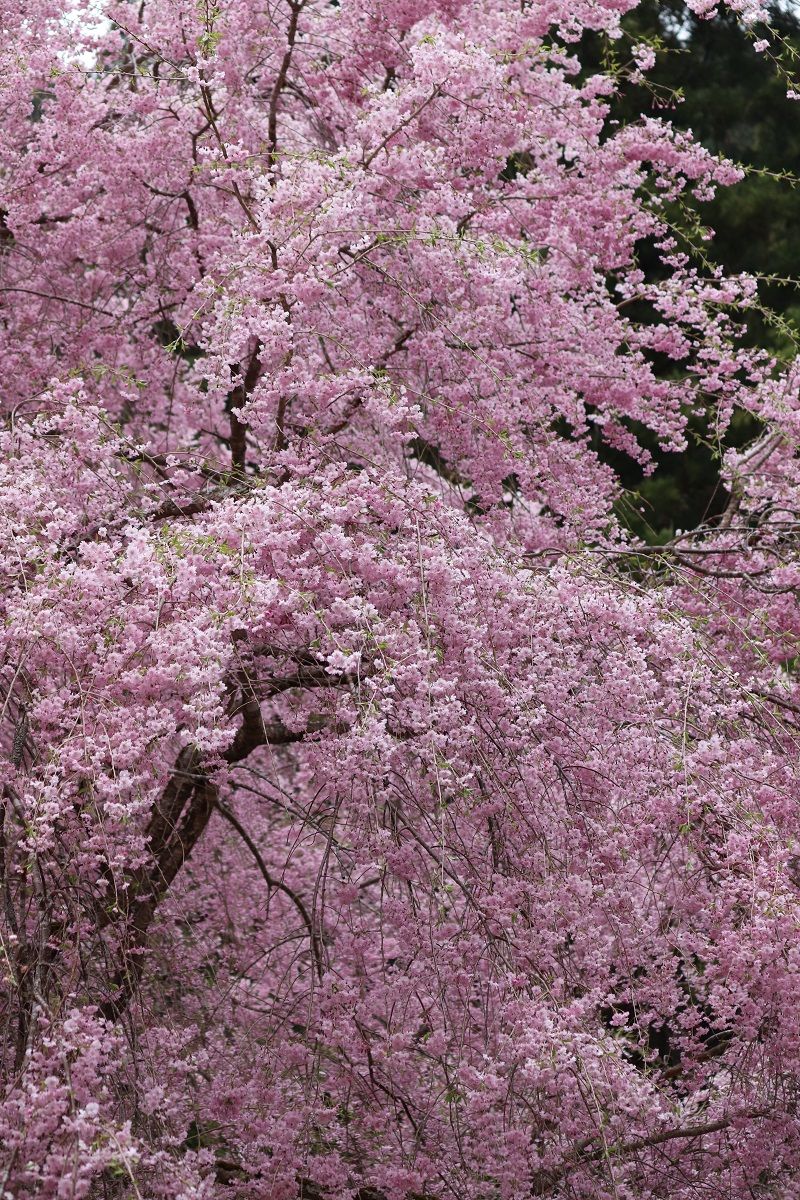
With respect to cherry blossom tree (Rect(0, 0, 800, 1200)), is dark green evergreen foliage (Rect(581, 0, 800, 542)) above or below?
above

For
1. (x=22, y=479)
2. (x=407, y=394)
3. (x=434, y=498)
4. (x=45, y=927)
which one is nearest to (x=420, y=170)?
(x=407, y=394)

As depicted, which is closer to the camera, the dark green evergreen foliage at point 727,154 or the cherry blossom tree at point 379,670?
the cherry blossom tree at point 379,670

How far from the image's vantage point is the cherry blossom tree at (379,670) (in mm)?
3260

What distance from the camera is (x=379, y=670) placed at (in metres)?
3.51

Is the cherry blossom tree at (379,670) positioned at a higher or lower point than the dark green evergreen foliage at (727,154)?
lower

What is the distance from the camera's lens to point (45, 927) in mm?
3166

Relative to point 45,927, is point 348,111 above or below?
above

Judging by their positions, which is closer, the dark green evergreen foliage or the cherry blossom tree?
the cherry blossom tree

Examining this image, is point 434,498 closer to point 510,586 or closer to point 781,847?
point 510,586

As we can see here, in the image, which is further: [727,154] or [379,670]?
[727,154]

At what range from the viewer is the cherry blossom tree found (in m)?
3.26

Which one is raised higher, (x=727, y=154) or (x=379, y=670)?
(x=727, y=154)

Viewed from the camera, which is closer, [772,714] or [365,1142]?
[772,714]

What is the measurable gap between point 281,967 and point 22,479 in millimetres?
2651
